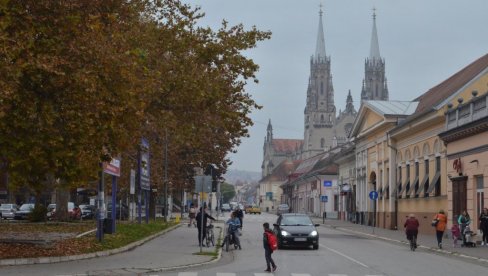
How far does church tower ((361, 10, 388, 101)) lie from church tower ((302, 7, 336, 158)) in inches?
345

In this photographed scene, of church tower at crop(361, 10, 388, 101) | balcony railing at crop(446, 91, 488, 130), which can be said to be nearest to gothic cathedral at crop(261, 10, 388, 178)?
church tower at crop(361, 10, 388, 101)

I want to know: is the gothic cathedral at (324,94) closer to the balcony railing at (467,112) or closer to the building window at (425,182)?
the building window at (425,182)

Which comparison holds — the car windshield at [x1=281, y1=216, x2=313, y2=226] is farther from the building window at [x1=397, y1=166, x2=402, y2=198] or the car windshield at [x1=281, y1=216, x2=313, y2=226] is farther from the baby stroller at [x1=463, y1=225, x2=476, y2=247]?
the building window at [x1=397, y1=166, x2=402, y2=198]

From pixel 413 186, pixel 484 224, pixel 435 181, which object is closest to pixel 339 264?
pixel 484 224

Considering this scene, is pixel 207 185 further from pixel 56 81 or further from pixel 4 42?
pixel 4 42

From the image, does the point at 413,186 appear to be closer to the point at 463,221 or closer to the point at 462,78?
the point at 462,78

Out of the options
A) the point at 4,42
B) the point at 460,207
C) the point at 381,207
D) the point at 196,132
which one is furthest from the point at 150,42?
the point at 381,207

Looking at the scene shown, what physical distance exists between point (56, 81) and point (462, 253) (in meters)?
17.7

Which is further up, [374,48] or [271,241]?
[374,48]

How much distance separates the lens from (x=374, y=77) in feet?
631

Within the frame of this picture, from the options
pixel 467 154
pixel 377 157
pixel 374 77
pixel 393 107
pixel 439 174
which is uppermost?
pixel 374 77

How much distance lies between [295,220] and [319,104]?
6414 inches

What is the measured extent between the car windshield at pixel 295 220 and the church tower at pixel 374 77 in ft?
511

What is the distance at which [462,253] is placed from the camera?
3016 cm
